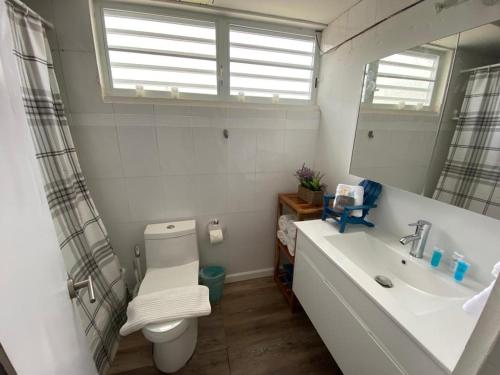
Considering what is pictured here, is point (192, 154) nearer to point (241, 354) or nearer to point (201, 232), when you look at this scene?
point (201, 232)

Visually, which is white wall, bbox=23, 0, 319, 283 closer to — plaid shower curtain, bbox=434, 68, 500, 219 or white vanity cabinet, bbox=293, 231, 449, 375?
white vanity cabinet, bbox=293, 231, 449, 375

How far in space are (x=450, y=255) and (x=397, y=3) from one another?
4.16 feet

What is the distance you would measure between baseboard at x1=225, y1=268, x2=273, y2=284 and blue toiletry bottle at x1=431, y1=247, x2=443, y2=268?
1384mm

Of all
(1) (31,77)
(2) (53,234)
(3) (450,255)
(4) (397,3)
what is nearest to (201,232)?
(2) (53,234)

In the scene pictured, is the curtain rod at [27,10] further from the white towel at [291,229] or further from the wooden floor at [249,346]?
the wooden floor at [249,346]

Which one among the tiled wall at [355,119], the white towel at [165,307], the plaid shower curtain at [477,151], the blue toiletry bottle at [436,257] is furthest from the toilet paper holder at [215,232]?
the plaid shower curtain at [477,151]

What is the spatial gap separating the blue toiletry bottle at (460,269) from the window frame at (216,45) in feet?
4.90

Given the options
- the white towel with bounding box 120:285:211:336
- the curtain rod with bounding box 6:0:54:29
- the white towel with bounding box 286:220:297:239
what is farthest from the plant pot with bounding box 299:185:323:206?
the curtain rod with bounding box 6:0:54:29

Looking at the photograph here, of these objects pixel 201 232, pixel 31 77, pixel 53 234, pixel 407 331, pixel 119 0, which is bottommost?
pixel 201 232

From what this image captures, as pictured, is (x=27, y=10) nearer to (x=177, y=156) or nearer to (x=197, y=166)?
(x=177, y=156)

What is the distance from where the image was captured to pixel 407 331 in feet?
2.24

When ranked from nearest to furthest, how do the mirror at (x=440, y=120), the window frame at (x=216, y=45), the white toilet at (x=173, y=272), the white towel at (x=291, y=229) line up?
the mirror at (x=440, y=120) → the white toilet at (x=173, y=272) → the window frame at (x=216, y=45) → the white towel at (x=291, y=229)

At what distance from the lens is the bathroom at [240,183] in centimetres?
60

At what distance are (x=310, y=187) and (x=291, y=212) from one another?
0.33m
